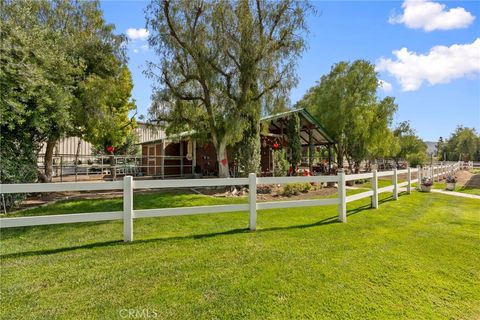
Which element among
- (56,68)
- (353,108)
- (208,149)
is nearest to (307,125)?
(353,108)

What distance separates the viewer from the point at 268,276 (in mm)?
3641

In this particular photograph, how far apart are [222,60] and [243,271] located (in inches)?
418

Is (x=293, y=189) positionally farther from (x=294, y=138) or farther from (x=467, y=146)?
(x=467, y=146)

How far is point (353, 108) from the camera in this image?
67.3ft

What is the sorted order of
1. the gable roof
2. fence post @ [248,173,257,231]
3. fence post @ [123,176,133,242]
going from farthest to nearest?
the gable roof < fence post @ [248,173,257,231] < fence post @ [123,176,133,242]

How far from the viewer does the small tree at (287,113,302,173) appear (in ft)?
57.0

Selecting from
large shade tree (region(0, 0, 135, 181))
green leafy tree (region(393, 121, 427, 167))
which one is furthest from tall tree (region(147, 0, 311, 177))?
green leafy tree (region(393, 121, 427, 167))

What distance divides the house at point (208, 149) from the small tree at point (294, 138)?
1.28 feet

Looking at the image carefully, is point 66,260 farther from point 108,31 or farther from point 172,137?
point 108,31

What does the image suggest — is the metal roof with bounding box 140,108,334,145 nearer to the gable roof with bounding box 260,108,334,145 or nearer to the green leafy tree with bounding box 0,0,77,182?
the gable roof with bounding box 260,108,334,145

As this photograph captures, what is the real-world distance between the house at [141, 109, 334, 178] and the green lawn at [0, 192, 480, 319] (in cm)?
1061

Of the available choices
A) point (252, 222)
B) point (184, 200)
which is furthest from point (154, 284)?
point (184, 200)

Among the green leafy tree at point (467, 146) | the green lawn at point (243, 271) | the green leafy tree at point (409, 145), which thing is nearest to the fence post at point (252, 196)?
the green lawn at point (243, 271)

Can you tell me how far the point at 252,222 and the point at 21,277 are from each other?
3.69 m
